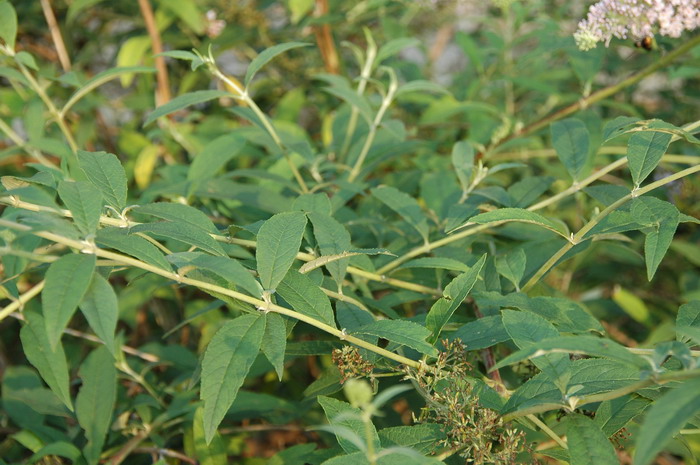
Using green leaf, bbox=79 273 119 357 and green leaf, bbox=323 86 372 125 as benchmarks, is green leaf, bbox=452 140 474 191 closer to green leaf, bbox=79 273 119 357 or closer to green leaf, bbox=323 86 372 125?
green leaf, bbox=323 86 372 125

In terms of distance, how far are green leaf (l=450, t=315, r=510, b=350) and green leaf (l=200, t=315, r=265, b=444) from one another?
0.26 meters

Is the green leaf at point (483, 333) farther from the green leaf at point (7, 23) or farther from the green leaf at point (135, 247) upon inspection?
the green leaf at point (7, 23)

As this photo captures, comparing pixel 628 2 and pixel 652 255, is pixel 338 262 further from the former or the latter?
pixel 628 2

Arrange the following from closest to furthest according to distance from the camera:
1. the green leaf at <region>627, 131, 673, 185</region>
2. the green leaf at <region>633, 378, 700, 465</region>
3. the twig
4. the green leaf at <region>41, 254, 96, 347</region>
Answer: the green leaf at <region>633, 378, 700, 465</region> → the green leaf at <region>41, 254, 96, 347</region> → the green leaf at <region>627, 131, 673, 185</region> → the twig

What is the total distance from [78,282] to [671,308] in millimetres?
1531

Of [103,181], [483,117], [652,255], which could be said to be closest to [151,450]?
[103,181]

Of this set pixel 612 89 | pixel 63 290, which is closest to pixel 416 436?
pixel 63 290

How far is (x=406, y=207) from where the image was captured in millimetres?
1099

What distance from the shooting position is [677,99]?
1914mm

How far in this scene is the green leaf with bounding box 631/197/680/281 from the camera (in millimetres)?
841

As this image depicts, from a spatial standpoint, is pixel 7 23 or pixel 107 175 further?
pixel 7 23

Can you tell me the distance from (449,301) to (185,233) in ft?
1.09

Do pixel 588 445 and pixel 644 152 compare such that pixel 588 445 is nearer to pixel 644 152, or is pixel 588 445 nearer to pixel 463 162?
pixel 644 152

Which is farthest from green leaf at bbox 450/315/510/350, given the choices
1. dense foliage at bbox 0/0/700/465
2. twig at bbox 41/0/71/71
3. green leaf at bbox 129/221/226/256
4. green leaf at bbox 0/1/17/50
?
twig at bbox 41/0/71/71
